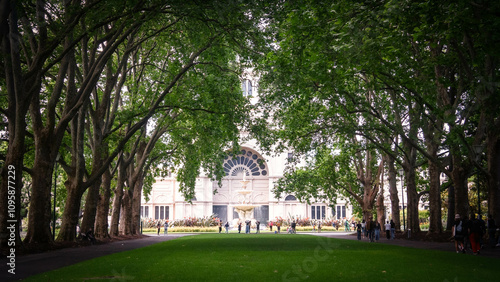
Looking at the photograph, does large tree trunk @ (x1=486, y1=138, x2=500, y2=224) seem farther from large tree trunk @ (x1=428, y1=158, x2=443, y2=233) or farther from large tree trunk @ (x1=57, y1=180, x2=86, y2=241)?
large tree trunk @ (x1=57, y1=180, x2=86, y2=241)

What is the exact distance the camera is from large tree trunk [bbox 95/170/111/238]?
27.9 m

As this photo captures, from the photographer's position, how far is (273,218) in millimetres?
63562

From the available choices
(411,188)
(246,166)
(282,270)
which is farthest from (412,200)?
(246,166)

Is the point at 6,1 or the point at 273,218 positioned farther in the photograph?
the point at 273,218

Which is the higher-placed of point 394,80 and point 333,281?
point 394,80

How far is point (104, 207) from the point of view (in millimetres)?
28938

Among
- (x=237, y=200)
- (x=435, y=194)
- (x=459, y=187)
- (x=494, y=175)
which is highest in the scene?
(x=494, y=175)

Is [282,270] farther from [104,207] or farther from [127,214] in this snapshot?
[127,214]

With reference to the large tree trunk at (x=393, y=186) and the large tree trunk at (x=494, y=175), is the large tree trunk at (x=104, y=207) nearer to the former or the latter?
the large tree trunk at (x=393, y=186)

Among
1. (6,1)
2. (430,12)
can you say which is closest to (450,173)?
(430,12)

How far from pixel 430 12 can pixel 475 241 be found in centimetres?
849

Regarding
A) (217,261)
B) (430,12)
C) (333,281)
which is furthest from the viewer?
(217,261)

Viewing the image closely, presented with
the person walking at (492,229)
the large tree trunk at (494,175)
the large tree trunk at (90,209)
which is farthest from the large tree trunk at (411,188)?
the large tree trunk at (90,209)

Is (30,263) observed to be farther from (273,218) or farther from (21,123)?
(273,218)
